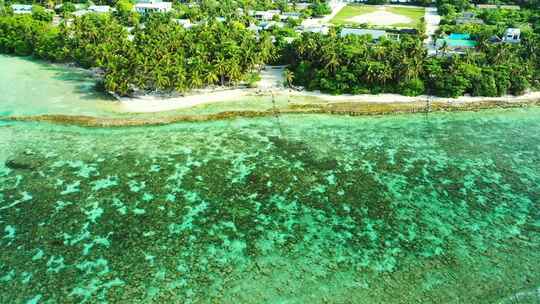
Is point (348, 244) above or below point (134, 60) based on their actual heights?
below

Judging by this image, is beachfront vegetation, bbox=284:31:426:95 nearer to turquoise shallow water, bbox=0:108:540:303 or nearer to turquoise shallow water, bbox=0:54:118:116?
turquoise shallow water, bbox=0:108:540:303

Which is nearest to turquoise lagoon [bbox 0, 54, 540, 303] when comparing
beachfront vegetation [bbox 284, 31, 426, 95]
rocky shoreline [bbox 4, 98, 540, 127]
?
rocky shoreline [bbox 4, 98, 540, 127]

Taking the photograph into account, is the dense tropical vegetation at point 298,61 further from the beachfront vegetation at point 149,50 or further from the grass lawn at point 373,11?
the grass lawn at point 373,11

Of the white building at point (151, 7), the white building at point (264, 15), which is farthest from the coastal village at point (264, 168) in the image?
the white building at point (151, 7)

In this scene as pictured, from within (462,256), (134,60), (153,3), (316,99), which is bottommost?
(462,256)

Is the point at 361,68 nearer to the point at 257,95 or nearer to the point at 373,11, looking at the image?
the point at 257,95

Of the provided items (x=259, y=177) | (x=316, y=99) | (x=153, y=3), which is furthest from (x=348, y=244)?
(x=153, y=3)

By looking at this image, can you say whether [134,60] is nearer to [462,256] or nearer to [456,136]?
[456,136]
